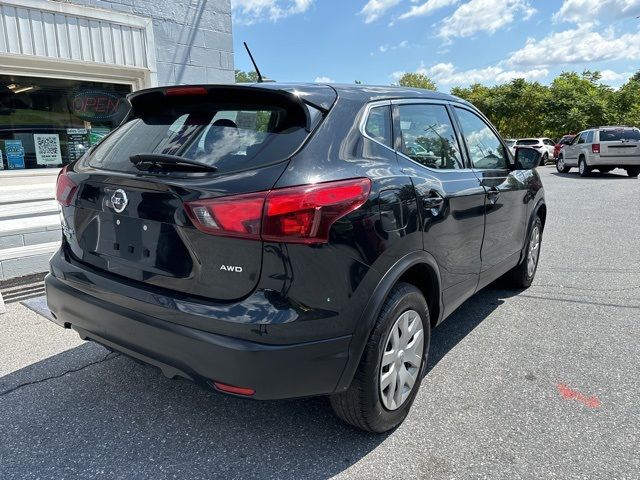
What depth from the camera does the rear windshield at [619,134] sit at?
17031mm

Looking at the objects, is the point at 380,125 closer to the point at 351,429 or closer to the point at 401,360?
the point at 401,360

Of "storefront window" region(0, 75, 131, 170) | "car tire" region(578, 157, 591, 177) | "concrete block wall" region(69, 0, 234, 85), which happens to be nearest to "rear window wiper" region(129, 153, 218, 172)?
"storefront window" region(0, 75, 131, 170)

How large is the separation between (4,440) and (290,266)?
186 cm

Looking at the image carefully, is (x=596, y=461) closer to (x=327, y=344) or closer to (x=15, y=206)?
(x=327, y=344)

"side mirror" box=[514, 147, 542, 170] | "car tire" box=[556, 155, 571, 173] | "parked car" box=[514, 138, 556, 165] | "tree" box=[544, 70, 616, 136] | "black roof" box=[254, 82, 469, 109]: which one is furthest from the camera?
"tree" box=[544, 70, 616, 136]

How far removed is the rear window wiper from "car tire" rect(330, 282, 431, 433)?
1.07 meters

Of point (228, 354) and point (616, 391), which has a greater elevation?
point (228, 354)

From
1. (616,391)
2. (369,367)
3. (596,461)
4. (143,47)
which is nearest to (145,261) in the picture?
(369,367)

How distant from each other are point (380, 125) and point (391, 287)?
0.88m

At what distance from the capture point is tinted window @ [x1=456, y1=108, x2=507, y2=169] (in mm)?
3705

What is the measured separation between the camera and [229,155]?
2.23 metres

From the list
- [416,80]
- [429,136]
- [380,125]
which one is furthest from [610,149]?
[416,80]

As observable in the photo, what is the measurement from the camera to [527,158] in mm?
4410

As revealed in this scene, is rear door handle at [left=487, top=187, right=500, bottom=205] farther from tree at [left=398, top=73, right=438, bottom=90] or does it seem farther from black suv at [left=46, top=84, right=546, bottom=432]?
tree at [left=398, top=73, right=438, bottom=90]
